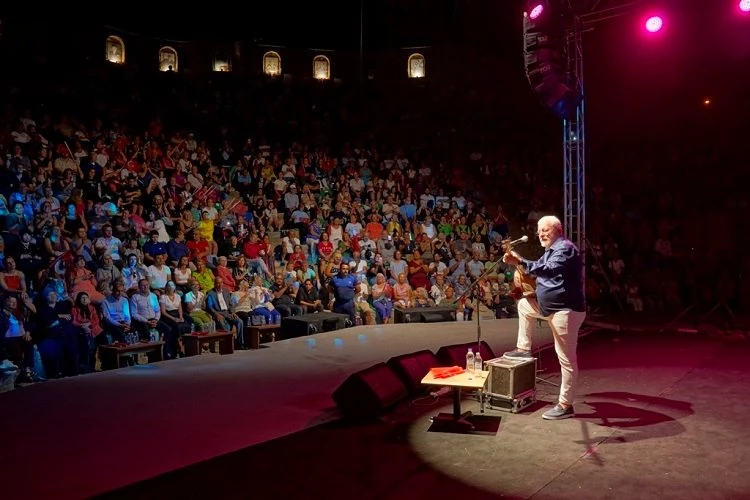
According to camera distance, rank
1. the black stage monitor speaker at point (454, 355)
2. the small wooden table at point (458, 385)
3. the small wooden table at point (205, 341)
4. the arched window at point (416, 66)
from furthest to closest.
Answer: the arched window at point (416, 66), the small wooden table at point (205, 341), the black stage monitor speaker at point (454, 355), the small wooden table at point (458, 385)

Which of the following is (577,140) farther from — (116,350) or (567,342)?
(116,350)

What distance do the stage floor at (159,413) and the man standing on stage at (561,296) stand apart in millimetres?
1871

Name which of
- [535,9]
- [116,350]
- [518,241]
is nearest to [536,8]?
[535,9]

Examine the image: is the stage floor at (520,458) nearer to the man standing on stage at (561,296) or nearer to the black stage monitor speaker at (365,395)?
the black stage monitor speaker at (365,395)

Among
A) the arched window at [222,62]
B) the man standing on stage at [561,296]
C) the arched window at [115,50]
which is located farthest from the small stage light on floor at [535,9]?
the arched window at [222,62]

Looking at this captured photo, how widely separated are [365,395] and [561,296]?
5.62ft

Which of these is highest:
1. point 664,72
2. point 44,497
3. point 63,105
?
point 664,72

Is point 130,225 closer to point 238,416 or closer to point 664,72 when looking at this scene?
point 238,416

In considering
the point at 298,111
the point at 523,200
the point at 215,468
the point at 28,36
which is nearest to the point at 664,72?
the point at 523,200

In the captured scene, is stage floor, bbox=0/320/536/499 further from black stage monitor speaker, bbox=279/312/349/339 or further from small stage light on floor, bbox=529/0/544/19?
small stage light on floor, bbox=529/0/544/19

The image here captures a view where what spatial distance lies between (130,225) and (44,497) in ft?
20.7

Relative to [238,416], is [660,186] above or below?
above

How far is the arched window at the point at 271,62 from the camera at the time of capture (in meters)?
24.6

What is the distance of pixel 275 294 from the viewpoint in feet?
31.7
